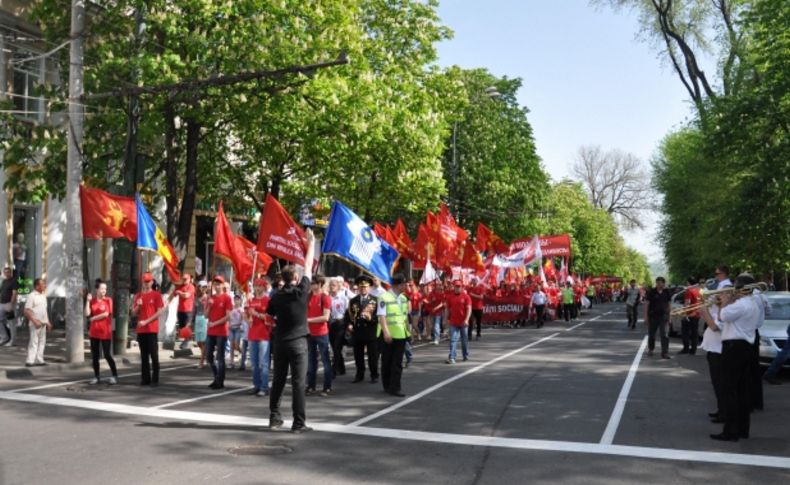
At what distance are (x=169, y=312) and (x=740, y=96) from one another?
55.1 feet

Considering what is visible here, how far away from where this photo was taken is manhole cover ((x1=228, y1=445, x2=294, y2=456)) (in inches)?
319

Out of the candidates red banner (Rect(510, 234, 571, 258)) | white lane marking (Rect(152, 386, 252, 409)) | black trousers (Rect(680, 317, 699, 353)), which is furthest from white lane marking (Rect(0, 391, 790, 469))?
red banner (Rect(510, 234, 571, 258))

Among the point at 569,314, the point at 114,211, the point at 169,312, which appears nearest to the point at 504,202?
the point at 569,314

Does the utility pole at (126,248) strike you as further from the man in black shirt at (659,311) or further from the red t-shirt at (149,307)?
the man in black shirt at (659,311)

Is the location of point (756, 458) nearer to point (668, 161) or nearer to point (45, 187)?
point (45, 187)

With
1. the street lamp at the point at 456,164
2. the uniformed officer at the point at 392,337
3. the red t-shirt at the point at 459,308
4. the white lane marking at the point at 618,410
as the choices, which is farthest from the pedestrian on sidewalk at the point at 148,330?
the street lamp at the point at 456,164

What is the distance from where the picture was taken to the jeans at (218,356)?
12898mm

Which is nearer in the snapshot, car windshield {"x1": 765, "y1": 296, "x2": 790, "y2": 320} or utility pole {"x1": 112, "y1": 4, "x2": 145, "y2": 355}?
car windshield {"x1": 765, "y1": 296, "x2": 790, "y2": 320}

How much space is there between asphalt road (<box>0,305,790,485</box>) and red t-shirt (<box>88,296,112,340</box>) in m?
0.84

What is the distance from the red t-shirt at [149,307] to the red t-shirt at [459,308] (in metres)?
6.29

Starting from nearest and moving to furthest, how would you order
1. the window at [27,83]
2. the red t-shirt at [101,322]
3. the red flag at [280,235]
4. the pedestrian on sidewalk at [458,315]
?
the red t-shirt at [101,322], the red flag at [280,235], the pedestrian on sidewalk at [458,315], the window at [27,83]

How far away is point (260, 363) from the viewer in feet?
40.3

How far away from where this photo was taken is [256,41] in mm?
17984

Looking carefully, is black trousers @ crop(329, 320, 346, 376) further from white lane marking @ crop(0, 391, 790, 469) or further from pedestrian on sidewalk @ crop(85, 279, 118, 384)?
white lane marking @ crop(0, 391, 790, 469)
